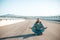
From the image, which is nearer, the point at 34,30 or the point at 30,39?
the point at 30,39

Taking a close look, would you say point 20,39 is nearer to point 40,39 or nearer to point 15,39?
point 15,39

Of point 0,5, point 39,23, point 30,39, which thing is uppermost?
point 0,5

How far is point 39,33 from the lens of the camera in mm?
10328

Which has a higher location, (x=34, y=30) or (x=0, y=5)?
(x=0, y=5)

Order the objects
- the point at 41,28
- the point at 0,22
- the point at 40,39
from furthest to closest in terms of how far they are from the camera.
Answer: the point at 0,22
the point at 41,28
the point at 40,39

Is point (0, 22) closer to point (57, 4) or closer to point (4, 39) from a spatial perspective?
point (4, 39)

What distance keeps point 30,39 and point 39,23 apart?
81.4 inches

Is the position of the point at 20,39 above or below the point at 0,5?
below

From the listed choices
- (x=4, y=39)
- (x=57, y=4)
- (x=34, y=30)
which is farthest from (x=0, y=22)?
(x=57, y=4)

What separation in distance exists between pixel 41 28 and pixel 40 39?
179 cm

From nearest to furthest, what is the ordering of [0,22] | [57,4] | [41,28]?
[57,4] < [41,28] < [0,22]

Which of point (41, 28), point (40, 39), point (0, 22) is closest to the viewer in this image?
point (40, 39)

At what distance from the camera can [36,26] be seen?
1051 centimetres

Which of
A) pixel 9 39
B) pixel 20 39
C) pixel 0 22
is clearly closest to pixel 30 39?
pixel 20 39
